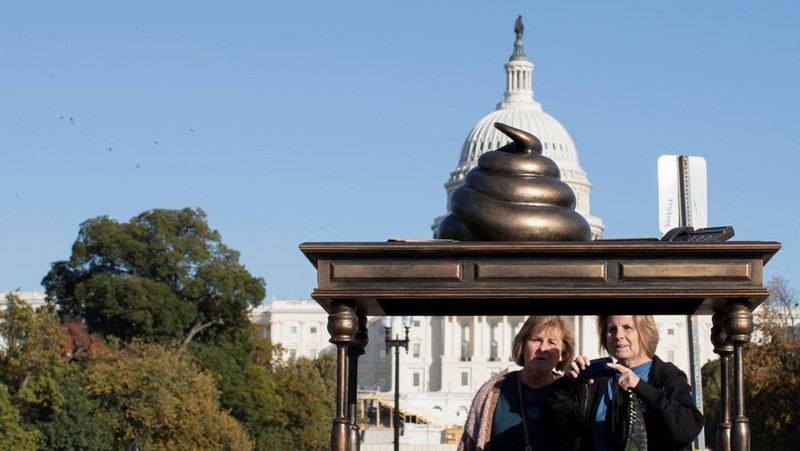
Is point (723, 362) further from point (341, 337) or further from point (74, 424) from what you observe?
point (74, 424)

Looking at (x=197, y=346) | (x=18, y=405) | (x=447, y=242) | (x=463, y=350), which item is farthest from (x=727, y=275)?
(x=463, y=350)

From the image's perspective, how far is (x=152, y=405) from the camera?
6122 centimetres

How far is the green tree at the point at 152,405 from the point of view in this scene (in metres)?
60.7

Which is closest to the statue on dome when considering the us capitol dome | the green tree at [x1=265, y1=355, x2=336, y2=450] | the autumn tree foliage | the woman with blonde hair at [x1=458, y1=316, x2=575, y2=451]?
the us capitol dome

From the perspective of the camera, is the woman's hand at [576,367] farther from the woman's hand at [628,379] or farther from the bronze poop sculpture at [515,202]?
the bronze poop sculpture at [515,202]

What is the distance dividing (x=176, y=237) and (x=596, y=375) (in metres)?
78.7

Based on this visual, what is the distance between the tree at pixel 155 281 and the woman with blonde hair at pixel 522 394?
242 feet

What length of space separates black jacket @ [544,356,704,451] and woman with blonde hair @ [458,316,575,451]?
47 centimetres

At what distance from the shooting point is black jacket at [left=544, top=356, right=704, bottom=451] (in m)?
8.84

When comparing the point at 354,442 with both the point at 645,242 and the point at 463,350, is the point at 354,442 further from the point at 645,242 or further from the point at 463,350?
the point at 463,350

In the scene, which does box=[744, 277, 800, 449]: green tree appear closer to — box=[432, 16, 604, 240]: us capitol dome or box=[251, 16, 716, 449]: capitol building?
box=[251, 16, 716, 449]: capitol building

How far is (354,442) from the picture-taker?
9.12 m

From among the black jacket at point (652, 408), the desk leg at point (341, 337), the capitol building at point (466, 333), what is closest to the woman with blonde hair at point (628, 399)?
the black jacket at point (652, 408)

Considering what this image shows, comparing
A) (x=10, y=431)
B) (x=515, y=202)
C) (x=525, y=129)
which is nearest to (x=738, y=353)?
(x=515, y=202)
